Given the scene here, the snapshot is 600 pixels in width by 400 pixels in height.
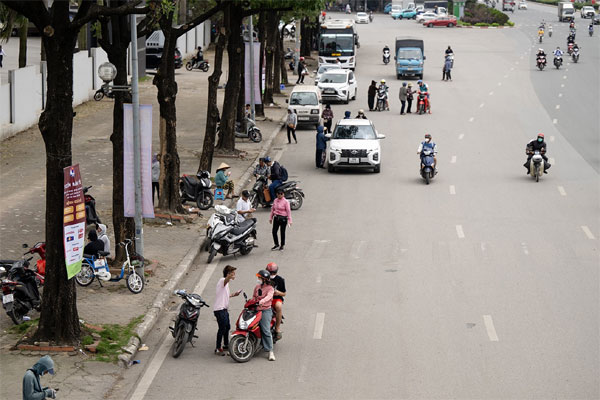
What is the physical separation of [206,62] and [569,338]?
5054 cm

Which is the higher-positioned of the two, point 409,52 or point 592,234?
point 409,52

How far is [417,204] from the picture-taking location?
93.8 ft

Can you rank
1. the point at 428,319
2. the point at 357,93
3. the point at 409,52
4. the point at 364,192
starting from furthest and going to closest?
the point at 409,52 → the point at 357,93 → the point at 364,192 → the point at 428,319

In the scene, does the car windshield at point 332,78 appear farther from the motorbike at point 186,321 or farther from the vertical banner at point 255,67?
the motorbike at point 186,321

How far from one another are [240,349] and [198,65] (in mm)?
51409

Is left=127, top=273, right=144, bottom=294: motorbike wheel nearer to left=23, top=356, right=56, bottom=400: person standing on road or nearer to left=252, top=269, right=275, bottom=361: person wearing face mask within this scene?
left=252, top=269, right=275, bottom=361: person wearing face mask

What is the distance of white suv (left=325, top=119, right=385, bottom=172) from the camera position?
3325cm

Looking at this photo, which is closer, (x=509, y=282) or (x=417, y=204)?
(x=509, y=282)

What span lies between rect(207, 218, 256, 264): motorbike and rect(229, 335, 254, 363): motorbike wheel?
661 cm

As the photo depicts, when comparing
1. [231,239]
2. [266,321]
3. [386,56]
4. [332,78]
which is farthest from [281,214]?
[386,56]

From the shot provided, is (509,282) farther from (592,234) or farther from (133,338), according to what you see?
(133,338)

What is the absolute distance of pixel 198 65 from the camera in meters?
65.6

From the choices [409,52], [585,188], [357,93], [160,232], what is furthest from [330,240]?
[409,52]

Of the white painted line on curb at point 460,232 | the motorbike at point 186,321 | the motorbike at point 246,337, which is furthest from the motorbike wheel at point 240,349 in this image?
the white painted line on curb at point 460,232
